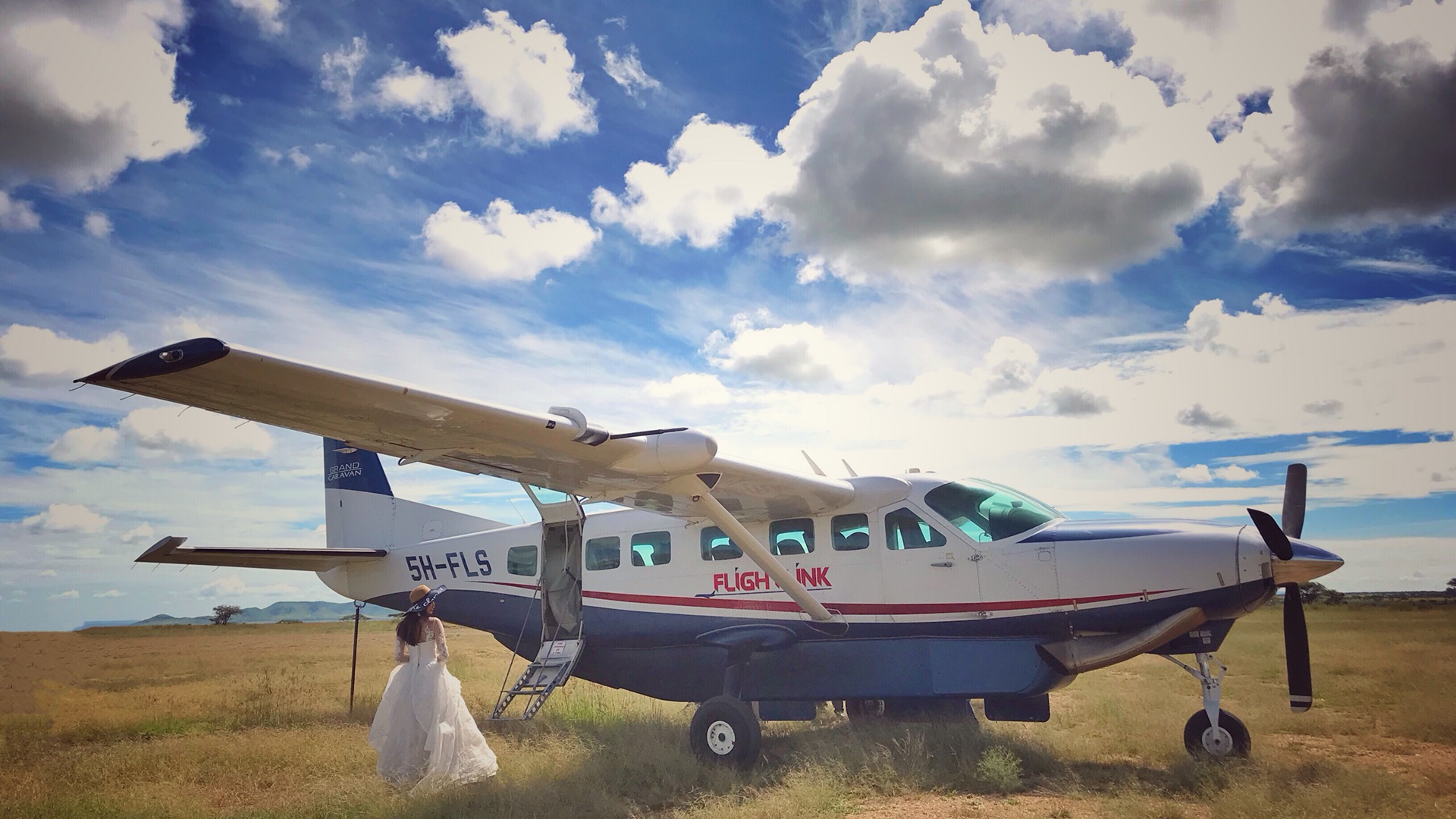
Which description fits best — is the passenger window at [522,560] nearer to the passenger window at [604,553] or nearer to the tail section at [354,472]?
the passenger window at [604,553]

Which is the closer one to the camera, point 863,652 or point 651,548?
point 863,652

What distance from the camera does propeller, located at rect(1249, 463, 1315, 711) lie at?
750cm

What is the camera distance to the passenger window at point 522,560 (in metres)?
11.3

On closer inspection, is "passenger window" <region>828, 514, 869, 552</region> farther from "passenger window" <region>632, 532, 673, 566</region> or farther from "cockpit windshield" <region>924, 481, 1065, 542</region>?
"passenger window" <region>632, 532, 673, 566</region>

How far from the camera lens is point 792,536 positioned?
9609 mm

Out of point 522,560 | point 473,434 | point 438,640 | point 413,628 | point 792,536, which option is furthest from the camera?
point 522,560

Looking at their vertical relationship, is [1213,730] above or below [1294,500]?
below

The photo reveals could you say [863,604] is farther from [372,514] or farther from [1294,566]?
[372,514]

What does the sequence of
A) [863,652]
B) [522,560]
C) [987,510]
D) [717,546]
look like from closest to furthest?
[987,510] < [863,652] < [717,546] < [522,560]

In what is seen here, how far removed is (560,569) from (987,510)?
5.98 metres

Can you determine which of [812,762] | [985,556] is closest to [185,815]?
[812,762]

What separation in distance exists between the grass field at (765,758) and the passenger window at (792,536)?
91.8 inches

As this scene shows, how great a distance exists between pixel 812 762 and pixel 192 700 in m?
12.4

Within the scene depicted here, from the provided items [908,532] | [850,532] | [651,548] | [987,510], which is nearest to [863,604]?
[850,532]
